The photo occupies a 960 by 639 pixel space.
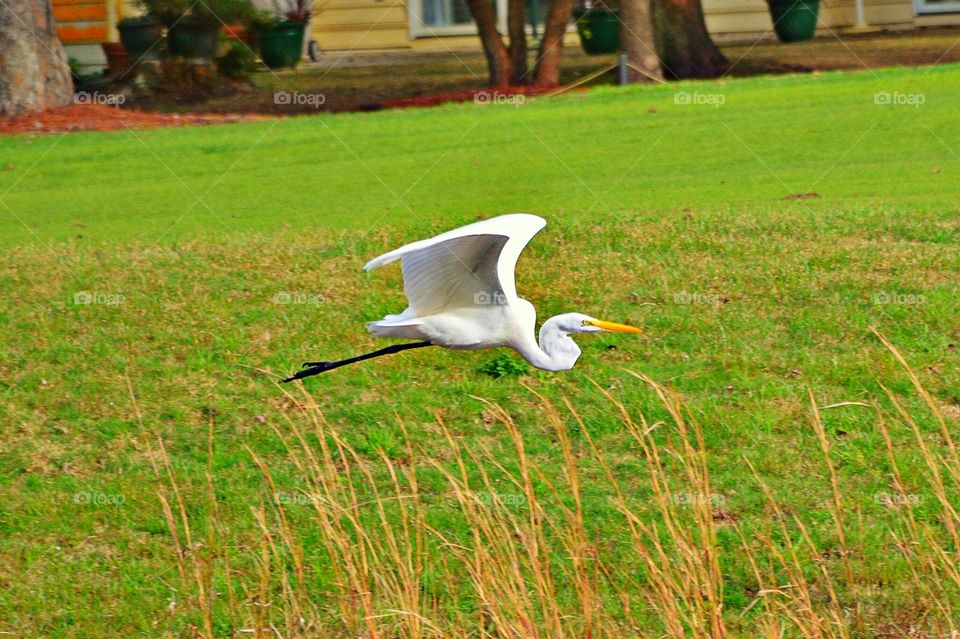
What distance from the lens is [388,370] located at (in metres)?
8.60

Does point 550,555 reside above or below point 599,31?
below

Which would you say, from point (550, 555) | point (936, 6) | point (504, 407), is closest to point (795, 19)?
point (936, 6)

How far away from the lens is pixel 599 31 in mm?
24312

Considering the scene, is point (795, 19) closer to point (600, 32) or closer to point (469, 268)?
point (600, 32)

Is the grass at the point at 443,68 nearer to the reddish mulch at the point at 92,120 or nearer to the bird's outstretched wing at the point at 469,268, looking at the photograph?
the reddish mulch at the point at 92,120

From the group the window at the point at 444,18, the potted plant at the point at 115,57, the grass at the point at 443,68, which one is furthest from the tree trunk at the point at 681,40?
the potted plant at the point at 115,57

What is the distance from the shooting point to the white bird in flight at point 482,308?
17.0 ft

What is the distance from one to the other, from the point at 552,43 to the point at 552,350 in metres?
14.6

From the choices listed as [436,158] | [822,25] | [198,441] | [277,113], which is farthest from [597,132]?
[822,25]

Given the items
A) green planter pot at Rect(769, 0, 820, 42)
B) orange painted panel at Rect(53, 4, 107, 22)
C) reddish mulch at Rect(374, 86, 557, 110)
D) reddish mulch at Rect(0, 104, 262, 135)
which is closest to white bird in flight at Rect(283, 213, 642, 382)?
reddish mulch at Rect(0, 104, 262, 135)

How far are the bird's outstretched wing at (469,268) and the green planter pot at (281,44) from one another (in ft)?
59.5

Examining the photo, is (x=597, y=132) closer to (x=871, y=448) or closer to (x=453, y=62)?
(x=871, y=448)

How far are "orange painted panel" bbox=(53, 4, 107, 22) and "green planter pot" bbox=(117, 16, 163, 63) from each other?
146 cm

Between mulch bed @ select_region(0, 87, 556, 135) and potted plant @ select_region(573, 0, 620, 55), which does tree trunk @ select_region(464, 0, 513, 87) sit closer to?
mulch bed @ select_region(0, 87, 556, 135)
